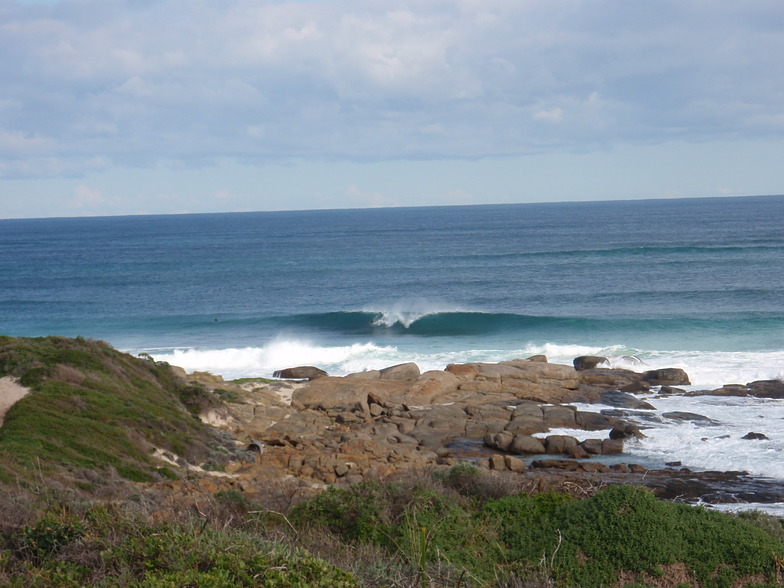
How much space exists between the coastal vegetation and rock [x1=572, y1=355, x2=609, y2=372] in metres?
19.7

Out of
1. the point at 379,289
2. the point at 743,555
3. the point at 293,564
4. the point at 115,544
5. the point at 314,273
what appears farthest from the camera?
the point at 314,273

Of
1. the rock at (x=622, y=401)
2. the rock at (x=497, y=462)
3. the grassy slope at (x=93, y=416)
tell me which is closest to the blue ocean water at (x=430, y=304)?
the rock at (x=622, y=401)

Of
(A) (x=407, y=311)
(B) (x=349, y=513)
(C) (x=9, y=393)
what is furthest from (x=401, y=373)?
(A) (x=407, y=311)

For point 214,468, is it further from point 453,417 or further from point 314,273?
point 314,273

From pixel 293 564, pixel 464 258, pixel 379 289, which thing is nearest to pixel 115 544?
pixel 293 564

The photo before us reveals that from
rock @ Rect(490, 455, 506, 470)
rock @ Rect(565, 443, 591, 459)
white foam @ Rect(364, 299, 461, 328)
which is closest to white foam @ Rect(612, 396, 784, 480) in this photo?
rock @ Rect(565, 443, 591, 459)

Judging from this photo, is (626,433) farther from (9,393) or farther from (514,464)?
(9,393)

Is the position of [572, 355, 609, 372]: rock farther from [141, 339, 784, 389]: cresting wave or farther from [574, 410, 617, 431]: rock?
[574, 410, 617, 431]: rock

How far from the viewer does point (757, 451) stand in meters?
19.4

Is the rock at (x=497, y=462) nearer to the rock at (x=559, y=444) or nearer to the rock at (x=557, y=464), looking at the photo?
the rock at (x=557, y=464)

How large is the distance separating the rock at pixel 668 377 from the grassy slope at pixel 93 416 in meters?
16.9

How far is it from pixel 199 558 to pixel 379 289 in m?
48.8

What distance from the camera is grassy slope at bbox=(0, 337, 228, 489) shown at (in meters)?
15.2

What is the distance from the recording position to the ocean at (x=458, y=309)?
106ft
